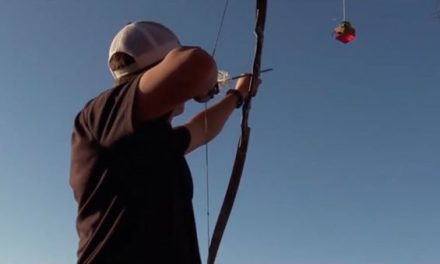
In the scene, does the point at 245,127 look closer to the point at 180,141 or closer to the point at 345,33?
the point at 180,141

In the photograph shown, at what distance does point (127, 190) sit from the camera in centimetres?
170

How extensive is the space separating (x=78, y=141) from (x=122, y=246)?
0.33m

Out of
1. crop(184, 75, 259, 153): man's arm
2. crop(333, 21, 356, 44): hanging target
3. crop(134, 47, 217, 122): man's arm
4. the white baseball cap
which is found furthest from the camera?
crop(333, 21, 356, 44): hanging target

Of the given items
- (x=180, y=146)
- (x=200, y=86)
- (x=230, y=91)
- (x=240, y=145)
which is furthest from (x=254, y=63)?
(x=200, y=86)

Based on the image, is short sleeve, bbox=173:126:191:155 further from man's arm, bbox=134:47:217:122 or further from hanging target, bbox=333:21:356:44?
hanging target, bbox=333:21:356:44

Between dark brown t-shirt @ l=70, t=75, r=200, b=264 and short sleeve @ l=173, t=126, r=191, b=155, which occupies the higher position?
short sleeve @ l=173, t=126, r=191, b=155

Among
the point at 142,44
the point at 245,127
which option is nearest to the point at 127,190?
the point at 142,44

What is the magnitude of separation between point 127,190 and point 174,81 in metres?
0.33

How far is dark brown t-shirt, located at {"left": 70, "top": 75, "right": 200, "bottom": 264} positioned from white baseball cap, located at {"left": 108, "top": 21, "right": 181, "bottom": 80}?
0.13 metres

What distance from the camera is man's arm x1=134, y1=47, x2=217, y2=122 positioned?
1566 millimetres

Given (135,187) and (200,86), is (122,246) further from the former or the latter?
(200,86)

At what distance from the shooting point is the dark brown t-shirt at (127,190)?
1.65 meters

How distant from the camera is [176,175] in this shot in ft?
5.85

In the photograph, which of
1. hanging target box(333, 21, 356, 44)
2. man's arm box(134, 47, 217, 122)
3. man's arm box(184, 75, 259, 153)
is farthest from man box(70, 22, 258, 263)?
hanging target box(333, 21, 356, 44)
